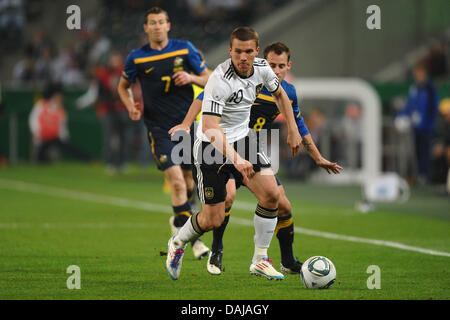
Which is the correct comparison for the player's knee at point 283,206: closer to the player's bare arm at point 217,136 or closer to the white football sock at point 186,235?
the white football sock at point 186,235

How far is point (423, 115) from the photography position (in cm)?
1911

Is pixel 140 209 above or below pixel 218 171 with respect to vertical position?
below

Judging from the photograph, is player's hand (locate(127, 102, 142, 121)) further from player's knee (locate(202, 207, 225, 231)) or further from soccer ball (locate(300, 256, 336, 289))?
soccer ball (locate(300, 256, 336, 289))

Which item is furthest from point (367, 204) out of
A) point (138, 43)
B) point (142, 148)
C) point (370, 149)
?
point (138, 43)

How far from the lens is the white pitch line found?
10406mm

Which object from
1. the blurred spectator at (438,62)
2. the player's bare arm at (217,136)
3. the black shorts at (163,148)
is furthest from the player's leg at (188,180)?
the blurred spectator at (438,62)

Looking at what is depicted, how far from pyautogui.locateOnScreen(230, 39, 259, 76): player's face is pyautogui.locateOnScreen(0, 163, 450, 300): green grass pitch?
5.68 feet

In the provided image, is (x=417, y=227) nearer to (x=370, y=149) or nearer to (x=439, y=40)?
(x=370, y=149)

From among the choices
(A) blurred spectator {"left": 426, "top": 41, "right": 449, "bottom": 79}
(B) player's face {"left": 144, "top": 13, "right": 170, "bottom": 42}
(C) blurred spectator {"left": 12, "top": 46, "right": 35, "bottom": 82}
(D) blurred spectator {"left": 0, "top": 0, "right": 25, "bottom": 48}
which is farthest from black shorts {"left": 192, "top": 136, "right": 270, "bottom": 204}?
(D) blurred spectator {"left": 0, "top": 0, "right": 25, "bottom": 48}

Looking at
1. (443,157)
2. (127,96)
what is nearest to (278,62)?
(127,96)

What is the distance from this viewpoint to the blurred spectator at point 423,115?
62.4 ft

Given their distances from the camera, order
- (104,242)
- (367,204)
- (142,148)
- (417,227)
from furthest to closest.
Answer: (142,148) → (367,204) → (417,227) → (104,242)

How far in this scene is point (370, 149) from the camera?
52.0 ft
